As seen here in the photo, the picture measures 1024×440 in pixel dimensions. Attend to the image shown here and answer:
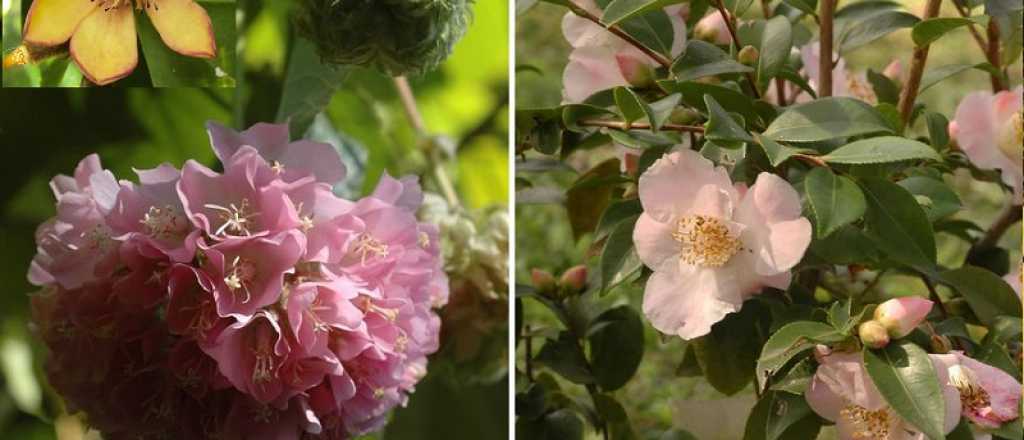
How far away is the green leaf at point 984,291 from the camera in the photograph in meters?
0.90

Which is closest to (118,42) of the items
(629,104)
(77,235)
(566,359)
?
(77,235)

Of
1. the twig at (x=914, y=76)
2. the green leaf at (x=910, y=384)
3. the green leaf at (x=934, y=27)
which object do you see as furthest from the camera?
the twig at (x=914, y=76)

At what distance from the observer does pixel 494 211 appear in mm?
889

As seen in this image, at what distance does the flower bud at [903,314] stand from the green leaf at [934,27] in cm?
20

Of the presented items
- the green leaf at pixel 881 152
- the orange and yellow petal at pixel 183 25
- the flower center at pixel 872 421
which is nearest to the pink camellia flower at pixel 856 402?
the flower center at pixel 872 421

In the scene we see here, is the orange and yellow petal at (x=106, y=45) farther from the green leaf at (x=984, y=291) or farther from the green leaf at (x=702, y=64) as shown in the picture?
the green leaf at (x=984, y=291)

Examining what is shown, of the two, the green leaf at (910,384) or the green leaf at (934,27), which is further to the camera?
the green leaf at (934,27)

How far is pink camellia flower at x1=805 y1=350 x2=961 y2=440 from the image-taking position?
0.75m

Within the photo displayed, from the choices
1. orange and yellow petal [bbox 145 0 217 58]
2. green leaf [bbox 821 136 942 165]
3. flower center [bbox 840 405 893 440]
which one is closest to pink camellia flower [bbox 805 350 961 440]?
flower center [bbox 840 405 893 440]

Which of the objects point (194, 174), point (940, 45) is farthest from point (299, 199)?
point (940, 45)

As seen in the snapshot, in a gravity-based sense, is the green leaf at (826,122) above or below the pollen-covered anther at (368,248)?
above

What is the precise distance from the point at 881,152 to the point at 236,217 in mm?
412

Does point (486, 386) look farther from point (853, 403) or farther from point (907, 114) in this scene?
point (907, 114)

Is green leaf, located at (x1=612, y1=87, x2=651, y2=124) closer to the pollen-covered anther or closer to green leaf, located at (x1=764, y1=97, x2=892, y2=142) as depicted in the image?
green leaf, located at (x1=764, y1=97, x2=892, y2=142)
